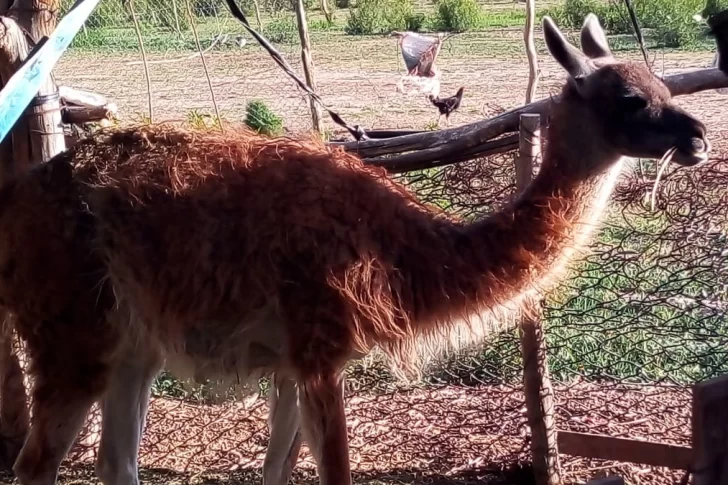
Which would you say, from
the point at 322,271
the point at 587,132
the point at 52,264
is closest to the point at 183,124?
Answer: the point at 52,264

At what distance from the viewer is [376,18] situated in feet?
113

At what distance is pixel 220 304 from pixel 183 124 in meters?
0.91

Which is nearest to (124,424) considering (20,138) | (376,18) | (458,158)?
(20,138)

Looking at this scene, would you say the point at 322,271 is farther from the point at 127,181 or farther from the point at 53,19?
the point at 53,19

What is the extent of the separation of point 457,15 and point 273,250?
31.8 metres

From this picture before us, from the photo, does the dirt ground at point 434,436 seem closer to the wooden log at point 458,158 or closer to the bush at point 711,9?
the wooden log at point 458,158

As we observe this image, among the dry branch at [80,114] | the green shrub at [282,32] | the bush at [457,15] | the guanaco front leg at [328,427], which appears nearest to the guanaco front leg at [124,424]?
the guanaco front leg at [328,427]

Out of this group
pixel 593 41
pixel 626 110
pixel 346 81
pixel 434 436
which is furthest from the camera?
pixel 346 81

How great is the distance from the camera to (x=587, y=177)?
134 inches

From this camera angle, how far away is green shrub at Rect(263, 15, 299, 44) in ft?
86.2

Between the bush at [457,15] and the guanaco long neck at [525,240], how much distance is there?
1206 inches

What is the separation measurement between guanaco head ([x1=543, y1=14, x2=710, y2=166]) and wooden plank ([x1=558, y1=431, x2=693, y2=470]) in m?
1.22

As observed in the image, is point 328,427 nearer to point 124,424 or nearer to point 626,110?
point 124,424

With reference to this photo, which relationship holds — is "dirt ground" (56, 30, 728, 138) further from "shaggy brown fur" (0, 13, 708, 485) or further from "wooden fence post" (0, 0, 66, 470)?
"shaggy brown fur" (0, 13, 708, 485)
